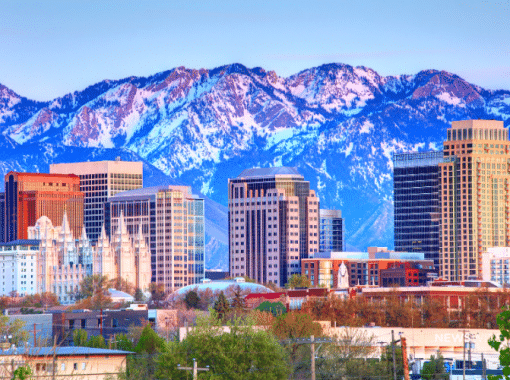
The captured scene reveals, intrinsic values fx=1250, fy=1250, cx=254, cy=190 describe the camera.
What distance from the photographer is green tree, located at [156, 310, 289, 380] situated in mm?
141125

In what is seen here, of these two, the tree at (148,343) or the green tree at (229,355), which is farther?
the tree at (148,343)

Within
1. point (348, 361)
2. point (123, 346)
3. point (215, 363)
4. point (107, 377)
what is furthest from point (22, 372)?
point (123, 346)

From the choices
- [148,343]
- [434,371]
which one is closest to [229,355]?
[434,371]

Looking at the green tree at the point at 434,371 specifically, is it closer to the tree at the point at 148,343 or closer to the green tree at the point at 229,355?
the green tree at the point at 229,355

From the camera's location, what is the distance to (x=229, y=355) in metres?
143

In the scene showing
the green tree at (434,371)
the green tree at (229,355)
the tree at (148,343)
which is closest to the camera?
the green tree at (229,355)

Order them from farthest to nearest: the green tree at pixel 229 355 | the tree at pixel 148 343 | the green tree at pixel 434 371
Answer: the tree at pixel 148 343 → the green tree at pixel 434 371 → the green tree at pixel 229 355

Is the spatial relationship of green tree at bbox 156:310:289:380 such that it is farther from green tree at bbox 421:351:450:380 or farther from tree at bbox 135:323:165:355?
tree at bbox 135:323:165:355

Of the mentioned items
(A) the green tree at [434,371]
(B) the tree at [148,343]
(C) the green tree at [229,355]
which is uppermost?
(C) the green tree at [229,355]

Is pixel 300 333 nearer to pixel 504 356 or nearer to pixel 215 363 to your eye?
pixel 215 363

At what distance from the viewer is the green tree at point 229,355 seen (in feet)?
463

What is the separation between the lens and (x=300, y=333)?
195500mm

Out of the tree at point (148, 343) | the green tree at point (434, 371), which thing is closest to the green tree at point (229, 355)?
the green tree at point (434, 371)

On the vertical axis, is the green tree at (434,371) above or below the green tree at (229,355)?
below
